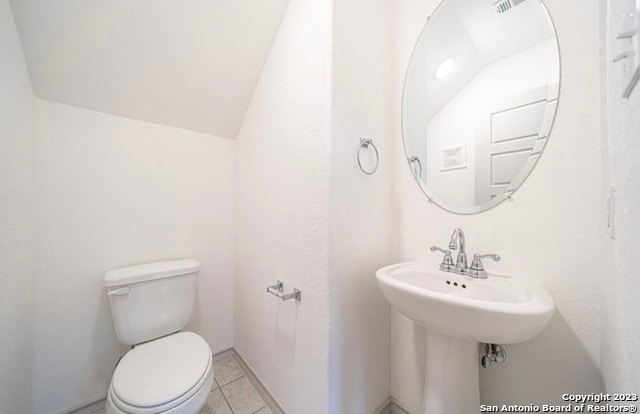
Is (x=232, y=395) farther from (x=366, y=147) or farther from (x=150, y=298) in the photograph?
(x=366, y=147)

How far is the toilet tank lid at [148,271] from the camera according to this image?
1.13m

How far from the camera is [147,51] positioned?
1.13 m

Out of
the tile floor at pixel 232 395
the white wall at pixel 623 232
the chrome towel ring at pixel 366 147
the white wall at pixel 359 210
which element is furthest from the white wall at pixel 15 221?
the white wall at pixel 623 232

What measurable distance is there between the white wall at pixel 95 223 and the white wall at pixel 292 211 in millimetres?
412

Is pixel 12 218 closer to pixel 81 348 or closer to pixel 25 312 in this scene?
pixel 25 312

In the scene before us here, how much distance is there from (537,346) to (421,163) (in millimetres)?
838

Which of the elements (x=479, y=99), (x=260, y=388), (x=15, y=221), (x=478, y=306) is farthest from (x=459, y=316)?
(x=15, y=221)

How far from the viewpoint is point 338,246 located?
913mm

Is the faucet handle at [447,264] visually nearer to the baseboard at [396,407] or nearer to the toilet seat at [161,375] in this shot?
the baseboard at [396,407]

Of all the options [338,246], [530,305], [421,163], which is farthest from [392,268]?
[421,163]

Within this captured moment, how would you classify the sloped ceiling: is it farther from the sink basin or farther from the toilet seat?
the sink basin

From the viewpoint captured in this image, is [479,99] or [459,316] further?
[479,99]

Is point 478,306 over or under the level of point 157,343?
over

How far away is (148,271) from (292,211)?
90cm
